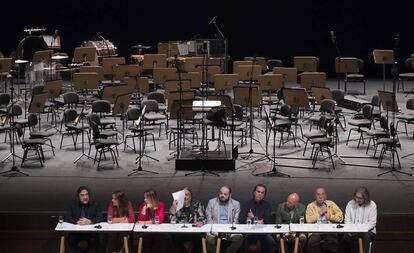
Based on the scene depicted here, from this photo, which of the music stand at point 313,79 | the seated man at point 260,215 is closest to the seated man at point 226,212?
the seated man at point 260,215

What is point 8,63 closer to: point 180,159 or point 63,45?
point 63,45

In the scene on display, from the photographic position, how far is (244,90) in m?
14.5

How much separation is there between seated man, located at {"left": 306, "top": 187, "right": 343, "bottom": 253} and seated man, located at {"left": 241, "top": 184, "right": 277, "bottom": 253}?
0.49 metres

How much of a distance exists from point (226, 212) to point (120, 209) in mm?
1375

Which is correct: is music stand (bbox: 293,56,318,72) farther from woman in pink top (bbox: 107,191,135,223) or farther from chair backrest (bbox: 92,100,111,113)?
woman in pink top (bbox: 107,191,135,223)

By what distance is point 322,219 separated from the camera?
9.55 metres

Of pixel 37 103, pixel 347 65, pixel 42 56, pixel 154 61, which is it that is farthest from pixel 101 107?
pixel 347 65

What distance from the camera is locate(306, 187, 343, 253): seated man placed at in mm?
9508

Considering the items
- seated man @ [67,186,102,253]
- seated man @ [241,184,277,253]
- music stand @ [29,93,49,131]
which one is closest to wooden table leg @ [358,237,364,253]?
seated man @ [241,184,277,253]

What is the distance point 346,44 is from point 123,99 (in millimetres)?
10965

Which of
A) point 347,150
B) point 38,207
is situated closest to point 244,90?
point 347,150

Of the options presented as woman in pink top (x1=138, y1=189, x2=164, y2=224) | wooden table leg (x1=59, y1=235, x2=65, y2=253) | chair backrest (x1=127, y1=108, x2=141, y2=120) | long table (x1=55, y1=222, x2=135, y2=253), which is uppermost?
chair backrest (x1=127, y1=108, x2=141, y2=120)

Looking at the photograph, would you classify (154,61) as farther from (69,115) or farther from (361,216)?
(361,216)

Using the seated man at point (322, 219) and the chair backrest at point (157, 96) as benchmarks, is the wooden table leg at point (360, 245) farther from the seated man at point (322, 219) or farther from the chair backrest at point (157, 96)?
the chair backrest at point (157, 96)
